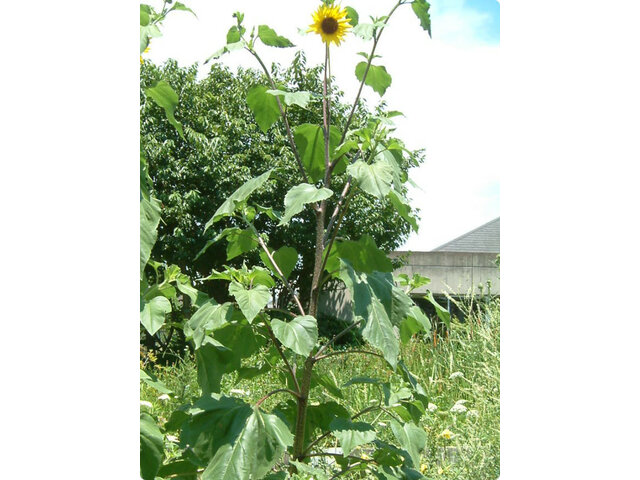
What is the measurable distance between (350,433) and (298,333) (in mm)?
318

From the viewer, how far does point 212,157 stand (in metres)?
3.10

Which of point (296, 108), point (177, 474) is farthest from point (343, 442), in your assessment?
point (296, 108)

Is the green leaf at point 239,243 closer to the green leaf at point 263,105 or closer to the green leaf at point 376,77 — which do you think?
the green leaf at point 263,105

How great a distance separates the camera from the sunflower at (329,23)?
62.4 inches

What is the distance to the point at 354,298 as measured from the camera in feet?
4.35

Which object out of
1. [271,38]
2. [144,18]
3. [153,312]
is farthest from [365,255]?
[144,18]

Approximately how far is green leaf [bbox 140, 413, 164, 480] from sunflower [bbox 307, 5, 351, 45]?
1.05 meters

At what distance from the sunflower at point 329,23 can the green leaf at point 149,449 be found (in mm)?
1054

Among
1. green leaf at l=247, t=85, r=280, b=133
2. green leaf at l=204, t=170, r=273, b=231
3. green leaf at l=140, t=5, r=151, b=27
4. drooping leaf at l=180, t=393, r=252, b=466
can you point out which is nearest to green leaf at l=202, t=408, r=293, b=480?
drooping leaf at l=180, t=393, r=252, b=466

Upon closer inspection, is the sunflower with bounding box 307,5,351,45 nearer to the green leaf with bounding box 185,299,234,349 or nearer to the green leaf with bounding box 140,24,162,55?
the green leaf with bounding box 140,24,162,55

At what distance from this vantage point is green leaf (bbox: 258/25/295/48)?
5.00ft
